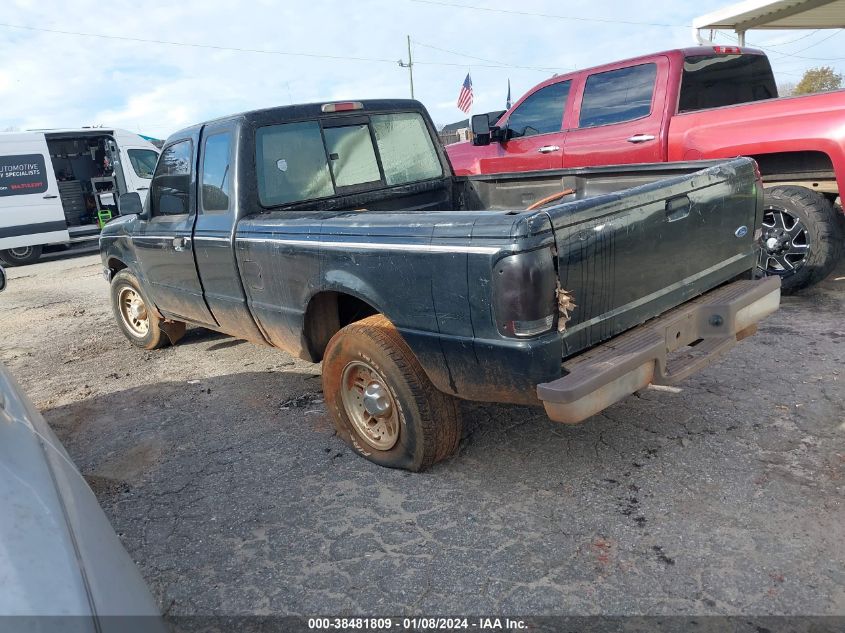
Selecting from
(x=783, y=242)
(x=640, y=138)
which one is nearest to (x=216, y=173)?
(x=640, y=138)

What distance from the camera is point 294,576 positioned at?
261 centimetres

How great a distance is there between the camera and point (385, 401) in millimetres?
3240

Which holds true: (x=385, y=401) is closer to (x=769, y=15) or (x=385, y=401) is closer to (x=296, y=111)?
(x=296, y=111)

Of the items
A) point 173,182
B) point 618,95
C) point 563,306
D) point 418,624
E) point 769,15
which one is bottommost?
point 418,624

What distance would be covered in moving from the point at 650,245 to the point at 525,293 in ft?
2.63

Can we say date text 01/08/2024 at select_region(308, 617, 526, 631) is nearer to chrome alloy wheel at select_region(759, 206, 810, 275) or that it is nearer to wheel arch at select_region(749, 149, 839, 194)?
chrome alloy wheel at select_region(759, 206, 810, 275)

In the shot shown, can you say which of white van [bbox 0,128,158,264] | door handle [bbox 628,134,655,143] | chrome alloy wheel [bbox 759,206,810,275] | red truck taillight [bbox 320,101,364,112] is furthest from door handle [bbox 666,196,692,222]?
white van [bbox 0,128,158,264]

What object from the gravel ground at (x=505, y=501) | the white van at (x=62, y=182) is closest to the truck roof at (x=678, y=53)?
Result: the gravel ground at (x=505, y=501)

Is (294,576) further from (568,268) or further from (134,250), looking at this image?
(134,250)

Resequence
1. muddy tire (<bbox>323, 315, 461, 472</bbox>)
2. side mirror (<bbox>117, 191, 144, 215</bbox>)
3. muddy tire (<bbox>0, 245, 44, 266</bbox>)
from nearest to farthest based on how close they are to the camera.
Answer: muddy tire (<bbox>323, 315, 461, 472</bbox>) → side mirror (<bbox>117, 191, 144, 215</bbox>) → muddy tire (<bbox>0, 245, 44, 266</bbox>)

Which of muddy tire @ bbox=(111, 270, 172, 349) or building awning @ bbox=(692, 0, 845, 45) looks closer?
muddy tire @ bbox=(111, 270, 172, 349)

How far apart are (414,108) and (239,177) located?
1.57 meters

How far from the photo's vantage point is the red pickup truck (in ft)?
16.8

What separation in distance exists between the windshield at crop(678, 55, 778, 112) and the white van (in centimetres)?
1084
